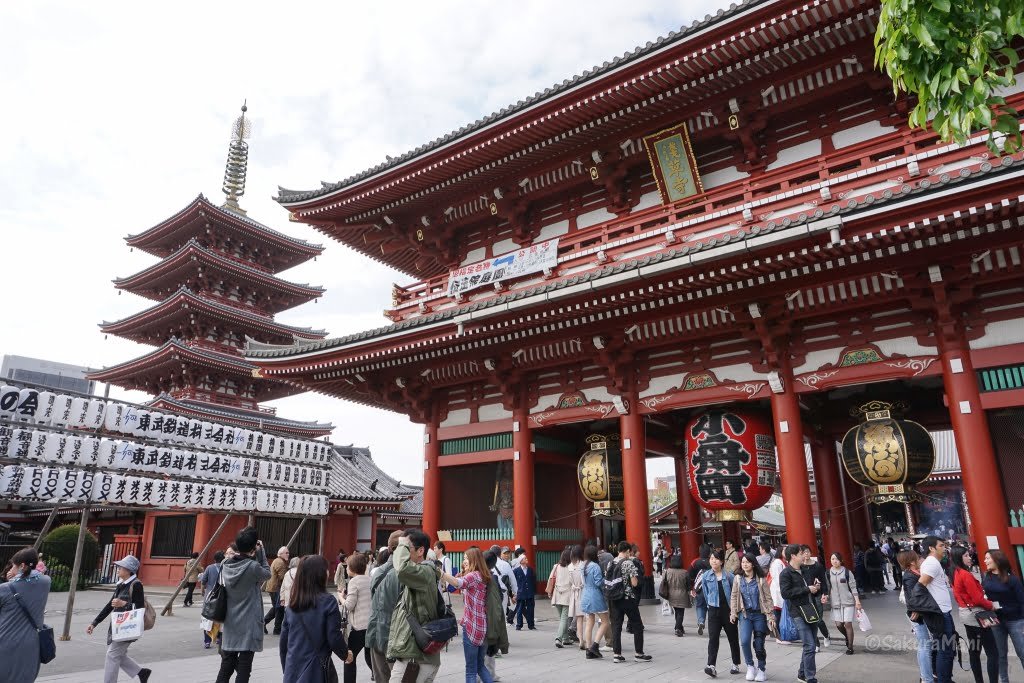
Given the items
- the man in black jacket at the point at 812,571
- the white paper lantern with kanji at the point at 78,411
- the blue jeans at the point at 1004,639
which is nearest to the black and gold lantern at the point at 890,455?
the man in black jacket at the point at 812,571

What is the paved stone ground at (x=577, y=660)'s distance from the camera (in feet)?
26.9

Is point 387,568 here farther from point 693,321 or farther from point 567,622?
point 693,321

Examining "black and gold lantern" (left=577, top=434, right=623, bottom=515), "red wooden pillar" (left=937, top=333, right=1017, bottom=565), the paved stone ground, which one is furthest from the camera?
"black and gold lantern" (left=577, top=434, right=623, bottom=515)

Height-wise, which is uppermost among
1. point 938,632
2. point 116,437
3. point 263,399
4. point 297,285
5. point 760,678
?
point 297,285

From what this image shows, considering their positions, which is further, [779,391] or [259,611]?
[779,391]

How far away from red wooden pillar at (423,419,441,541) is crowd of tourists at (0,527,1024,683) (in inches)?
234

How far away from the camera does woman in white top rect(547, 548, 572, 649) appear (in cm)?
1055

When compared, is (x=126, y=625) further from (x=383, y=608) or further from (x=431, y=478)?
(x=431, y=478)

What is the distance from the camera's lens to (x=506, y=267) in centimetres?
1508

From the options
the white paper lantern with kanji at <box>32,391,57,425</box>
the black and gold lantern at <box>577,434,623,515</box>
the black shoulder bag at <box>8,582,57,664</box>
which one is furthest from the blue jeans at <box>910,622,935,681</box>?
the white paper lantern with kanji at <box>32,391,57,425</box>

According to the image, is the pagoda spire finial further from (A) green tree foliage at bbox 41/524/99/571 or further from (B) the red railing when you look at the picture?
(B) the red railing

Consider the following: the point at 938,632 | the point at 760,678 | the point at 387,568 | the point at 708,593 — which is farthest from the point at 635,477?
the point at 387,568

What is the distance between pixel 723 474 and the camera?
13000mm

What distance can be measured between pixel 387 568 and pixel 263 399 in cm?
3160
